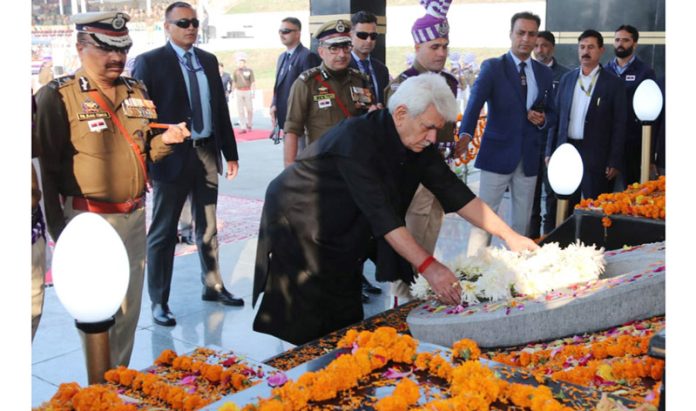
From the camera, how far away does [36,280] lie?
2.94 meters

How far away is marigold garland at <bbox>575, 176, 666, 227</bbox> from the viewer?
376 centimetres

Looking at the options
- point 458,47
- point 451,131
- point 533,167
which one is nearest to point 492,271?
point 451,131

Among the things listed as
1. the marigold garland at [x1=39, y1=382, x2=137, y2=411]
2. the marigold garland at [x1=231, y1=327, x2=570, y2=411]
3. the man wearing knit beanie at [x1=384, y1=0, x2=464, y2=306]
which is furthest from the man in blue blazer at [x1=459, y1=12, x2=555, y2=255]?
the marigold garland at [x1=39, y1=382, x2=137, y2=411]

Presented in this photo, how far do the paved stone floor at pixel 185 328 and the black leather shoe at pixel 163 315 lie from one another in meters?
0.04

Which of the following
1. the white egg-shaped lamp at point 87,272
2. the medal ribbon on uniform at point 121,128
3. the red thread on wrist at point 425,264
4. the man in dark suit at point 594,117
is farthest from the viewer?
the man in dark suit at point 594,117

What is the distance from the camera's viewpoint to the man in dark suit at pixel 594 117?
20.2 ft

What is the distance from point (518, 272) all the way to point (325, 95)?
8.76 ft

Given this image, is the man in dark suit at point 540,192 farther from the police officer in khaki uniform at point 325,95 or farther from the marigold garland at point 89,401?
the marigold garland at point 89,401

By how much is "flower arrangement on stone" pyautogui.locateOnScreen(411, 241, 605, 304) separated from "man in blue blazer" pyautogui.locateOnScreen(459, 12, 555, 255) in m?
2.27

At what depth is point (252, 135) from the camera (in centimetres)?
1611

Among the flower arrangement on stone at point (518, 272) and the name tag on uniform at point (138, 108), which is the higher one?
the name tag on uniform at point (138, 108)

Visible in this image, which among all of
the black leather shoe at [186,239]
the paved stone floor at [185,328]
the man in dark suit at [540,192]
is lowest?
the paved stone floor at [185,328]

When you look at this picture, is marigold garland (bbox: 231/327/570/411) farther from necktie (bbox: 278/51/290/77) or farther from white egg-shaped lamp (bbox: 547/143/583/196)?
necktie (bbox: 278/51/290/77)

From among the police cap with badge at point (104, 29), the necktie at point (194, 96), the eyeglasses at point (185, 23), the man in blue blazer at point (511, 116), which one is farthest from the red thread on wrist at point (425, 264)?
the eyeglasses at point (185, 23)
